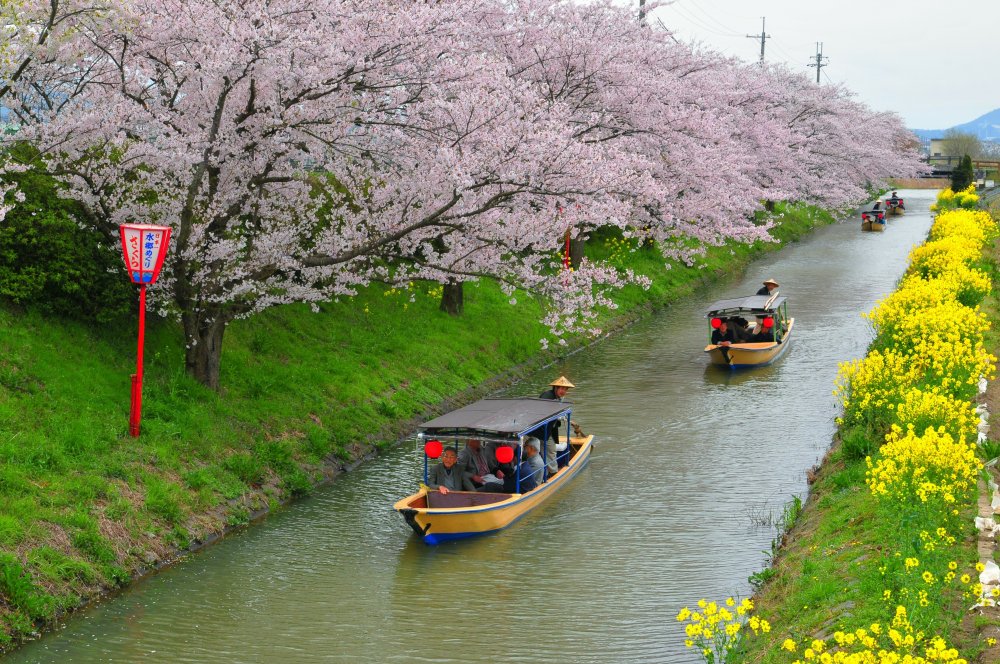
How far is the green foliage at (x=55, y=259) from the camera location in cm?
1834

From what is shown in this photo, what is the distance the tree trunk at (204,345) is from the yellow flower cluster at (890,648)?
12.5 m

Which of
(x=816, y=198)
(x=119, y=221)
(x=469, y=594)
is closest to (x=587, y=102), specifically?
(x=119, y=221)

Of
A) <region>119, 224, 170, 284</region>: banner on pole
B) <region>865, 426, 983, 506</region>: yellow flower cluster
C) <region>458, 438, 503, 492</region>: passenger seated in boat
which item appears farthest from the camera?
<region>458, 438, 503, 492</region>: passenger seated in boat

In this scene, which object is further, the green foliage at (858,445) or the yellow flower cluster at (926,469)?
the green foliage at (858,445)

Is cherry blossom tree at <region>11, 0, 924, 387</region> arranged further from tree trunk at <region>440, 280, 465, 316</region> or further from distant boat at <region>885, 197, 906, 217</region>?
distant boat at <region>885, 197, 906, 217</region>

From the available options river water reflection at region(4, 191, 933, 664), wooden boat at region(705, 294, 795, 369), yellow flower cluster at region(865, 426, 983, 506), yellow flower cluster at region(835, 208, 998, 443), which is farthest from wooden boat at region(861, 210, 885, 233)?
yellow flower cluster at region(865, 426, 983, 506)

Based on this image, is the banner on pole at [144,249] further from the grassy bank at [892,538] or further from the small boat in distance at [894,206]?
the small boat in distance at [894,206]

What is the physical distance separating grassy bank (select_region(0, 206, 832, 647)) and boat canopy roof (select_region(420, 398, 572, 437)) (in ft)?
9.52

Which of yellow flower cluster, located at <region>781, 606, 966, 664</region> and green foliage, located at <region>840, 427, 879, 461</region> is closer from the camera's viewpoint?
yellow flower cluster, located at <region>781, 606, 966, 664</region>

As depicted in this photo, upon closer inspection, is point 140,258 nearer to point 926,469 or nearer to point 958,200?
point 926,469

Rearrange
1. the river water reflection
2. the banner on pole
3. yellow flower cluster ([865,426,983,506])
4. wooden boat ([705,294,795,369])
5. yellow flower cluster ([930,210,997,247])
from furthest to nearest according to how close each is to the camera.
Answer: yellow flower cluster ([930,210,997,247])
wooden boat ([705,294,795,369])
the banner on pole
the river water reflection
yellow flower cluster ([865,426,983,506])

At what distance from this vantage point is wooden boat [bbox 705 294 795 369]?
1163 inches

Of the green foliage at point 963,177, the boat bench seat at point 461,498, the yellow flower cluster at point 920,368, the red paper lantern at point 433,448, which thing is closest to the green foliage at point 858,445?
the yellow flower cluster at point 920,368

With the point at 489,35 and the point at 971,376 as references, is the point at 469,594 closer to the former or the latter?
the point at 971,376
